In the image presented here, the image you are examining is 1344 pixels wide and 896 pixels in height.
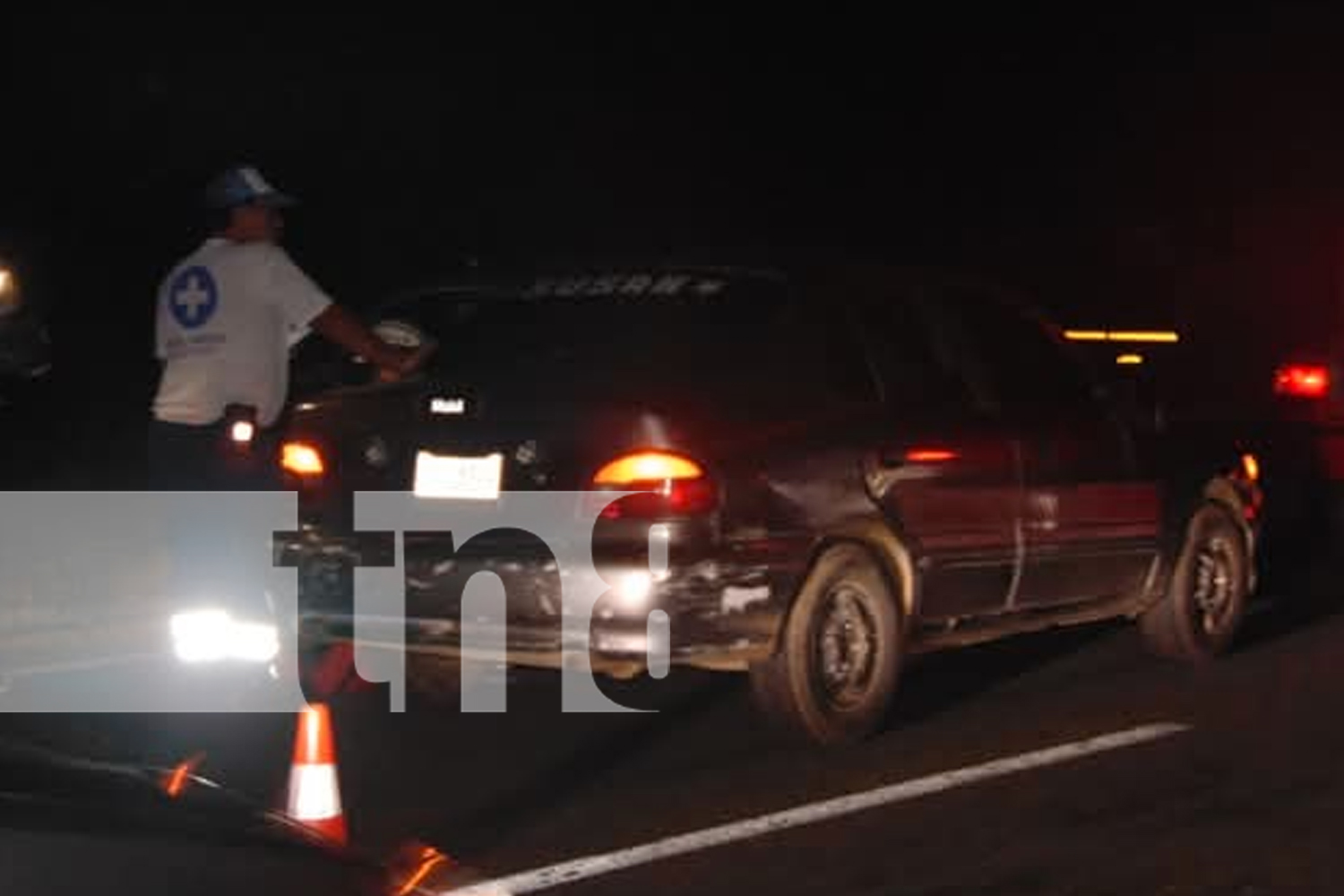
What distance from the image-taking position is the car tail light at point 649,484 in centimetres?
699

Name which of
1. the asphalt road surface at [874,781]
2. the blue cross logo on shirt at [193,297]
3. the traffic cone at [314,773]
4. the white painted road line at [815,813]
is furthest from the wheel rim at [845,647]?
the traffic cone at [314,773]

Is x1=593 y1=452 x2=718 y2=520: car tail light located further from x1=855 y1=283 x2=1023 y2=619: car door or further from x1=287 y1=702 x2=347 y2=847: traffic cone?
x1=287 y1=702 x2=347 y2=847: traffic cone

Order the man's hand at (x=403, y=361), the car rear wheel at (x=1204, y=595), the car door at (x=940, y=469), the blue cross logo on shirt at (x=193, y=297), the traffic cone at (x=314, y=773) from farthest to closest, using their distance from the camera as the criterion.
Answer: the car rear wheel at (x=1204, y=595) → the car door at (x=940, y=469) → the blue cross logo on shirt at (x=193, y=297) → the man's hand at (x=403, y=361) → the traffic cone at (x=314, y=773)

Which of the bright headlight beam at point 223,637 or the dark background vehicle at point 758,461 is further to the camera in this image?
the bright headlight beam at point 223,637

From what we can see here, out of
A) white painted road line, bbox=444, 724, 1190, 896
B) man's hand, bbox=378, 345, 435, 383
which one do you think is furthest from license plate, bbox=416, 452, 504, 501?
white painted road line, bbox=444, 724, 1190, 896

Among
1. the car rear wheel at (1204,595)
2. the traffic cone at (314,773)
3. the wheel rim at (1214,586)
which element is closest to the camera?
the traffic cone at (314,773)

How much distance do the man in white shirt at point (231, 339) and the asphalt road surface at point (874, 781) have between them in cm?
94

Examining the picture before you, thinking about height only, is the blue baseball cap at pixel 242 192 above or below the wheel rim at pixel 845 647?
above

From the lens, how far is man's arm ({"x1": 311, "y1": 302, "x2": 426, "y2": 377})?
7.46 metres

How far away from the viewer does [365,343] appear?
24.4 ft

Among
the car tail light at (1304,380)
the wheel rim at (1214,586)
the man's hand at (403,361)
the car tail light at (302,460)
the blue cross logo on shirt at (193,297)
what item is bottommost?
the wheel rim at (1214,586)

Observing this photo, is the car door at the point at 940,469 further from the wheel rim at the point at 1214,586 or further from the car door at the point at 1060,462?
the wheel rim at the point at 1214,586

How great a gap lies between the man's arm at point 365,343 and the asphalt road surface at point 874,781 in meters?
1.21

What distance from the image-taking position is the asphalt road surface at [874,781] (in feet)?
19.5
